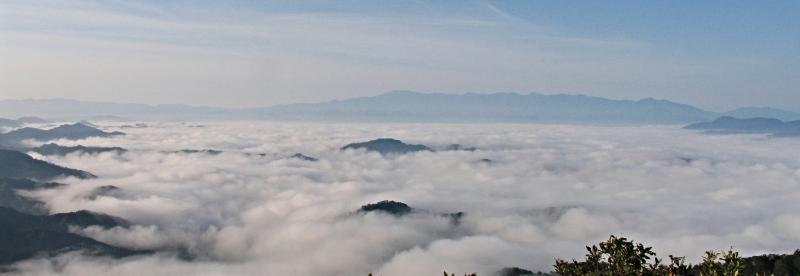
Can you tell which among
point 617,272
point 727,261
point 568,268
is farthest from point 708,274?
point 568,268

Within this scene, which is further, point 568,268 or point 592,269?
point 592,269

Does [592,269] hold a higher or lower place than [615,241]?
lower

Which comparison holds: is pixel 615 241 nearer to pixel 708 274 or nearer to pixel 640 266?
pixel 640 266

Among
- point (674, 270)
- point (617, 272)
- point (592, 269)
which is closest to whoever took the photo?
point (674, 270)

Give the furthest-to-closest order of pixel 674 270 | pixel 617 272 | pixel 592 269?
1. pixel 592 269
2. pixel 617 272
3. pixel 674 270

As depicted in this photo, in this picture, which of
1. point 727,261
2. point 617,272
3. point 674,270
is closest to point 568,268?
point 617,272

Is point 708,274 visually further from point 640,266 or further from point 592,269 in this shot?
point 592,269

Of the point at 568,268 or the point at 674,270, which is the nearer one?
the point at 674,270

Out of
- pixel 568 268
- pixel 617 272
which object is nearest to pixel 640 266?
pixel 617 272

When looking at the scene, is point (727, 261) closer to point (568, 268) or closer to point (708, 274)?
point (708, 274)
